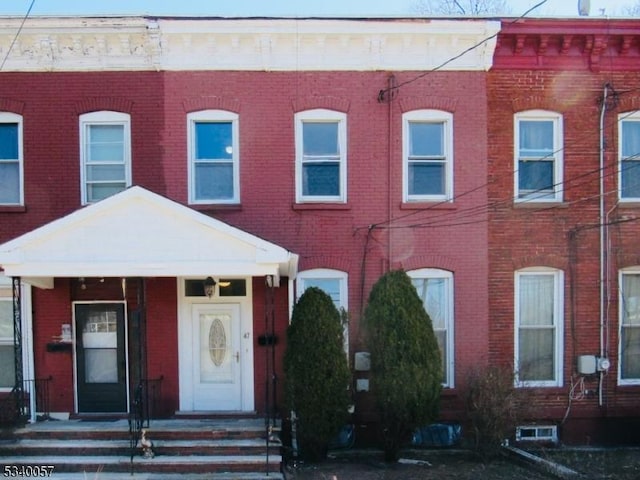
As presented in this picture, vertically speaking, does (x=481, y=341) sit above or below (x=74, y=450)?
above

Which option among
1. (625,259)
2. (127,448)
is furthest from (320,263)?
(625,259)

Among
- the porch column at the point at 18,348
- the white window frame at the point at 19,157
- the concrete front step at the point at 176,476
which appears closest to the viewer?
the concrete front step at the point at 176,476

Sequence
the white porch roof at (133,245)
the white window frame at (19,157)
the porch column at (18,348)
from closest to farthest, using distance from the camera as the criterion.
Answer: the white porch roof at (133,245) → the porch column at (18,348) → the white window frame at (19,157)

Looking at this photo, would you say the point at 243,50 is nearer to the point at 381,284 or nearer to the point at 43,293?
the point at 381,284

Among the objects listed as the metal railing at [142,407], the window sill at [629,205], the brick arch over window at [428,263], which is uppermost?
the window sill at [629,205]

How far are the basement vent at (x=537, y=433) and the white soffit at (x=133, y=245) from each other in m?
5.61

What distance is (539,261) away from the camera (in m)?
10.1

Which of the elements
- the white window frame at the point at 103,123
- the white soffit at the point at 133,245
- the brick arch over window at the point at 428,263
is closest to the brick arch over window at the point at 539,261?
the brick arch over window at the point at 428,263

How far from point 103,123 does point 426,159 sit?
593 centimetres

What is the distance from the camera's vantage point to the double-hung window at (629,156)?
1032 centimetres

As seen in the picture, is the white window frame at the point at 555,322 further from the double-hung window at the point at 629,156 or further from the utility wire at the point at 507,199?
the double-hung window at the point at 629,156

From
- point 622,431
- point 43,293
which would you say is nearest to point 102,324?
point 43,293

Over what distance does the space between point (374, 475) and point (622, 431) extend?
16.8 feet

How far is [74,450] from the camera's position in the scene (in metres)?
8.43
